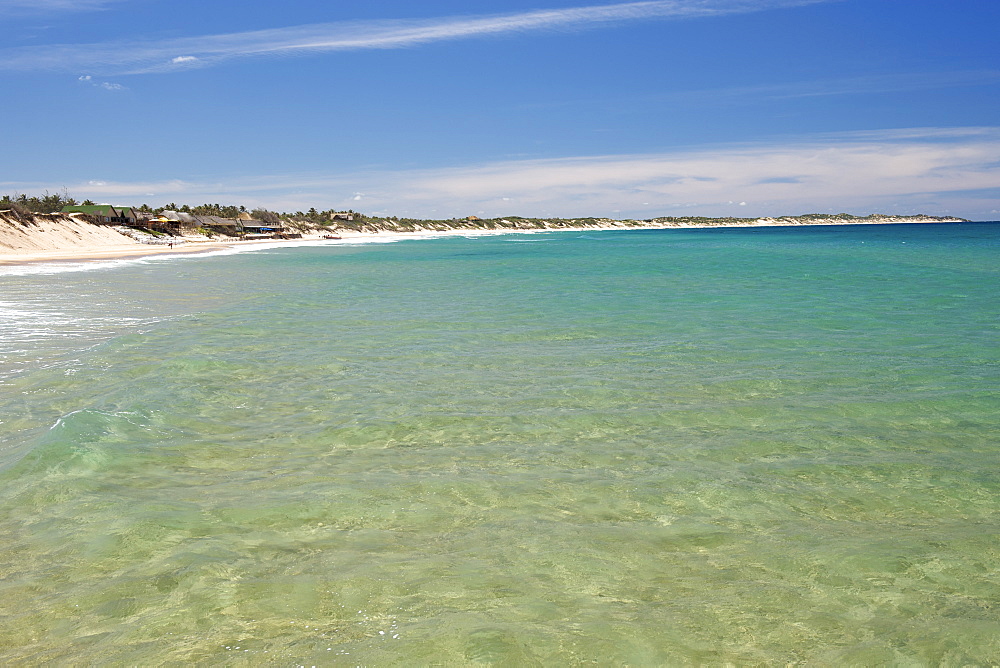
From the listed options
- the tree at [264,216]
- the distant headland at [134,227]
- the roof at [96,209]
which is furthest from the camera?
the tree at [264,216]

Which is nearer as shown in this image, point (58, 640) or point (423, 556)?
point (58, 640)

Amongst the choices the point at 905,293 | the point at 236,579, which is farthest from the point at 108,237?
the point at 236,579

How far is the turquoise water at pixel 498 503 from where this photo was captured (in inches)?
129

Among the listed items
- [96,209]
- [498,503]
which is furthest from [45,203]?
[498,503]

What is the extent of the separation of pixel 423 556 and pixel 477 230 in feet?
608

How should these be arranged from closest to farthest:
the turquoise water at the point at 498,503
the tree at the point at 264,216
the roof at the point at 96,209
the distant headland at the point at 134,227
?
the turquoise water at the point at 498,503 → the distant headland at the point at 134,227 → the roof at the point at 96,209 → the tree at the point at 264,216

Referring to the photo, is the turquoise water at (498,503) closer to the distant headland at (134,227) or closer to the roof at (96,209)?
the distant headland at (134,227)

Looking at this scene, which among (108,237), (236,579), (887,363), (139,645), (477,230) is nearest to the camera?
(139,645)

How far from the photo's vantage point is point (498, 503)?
4855 mm

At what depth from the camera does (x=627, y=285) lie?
24438 mm

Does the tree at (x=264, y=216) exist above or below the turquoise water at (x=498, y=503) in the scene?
above

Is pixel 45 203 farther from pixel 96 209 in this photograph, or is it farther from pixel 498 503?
pixel 498 503

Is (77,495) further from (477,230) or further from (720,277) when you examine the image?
(477,230)

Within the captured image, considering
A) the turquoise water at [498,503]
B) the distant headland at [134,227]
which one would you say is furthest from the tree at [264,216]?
the turquoise water at [498,503]
